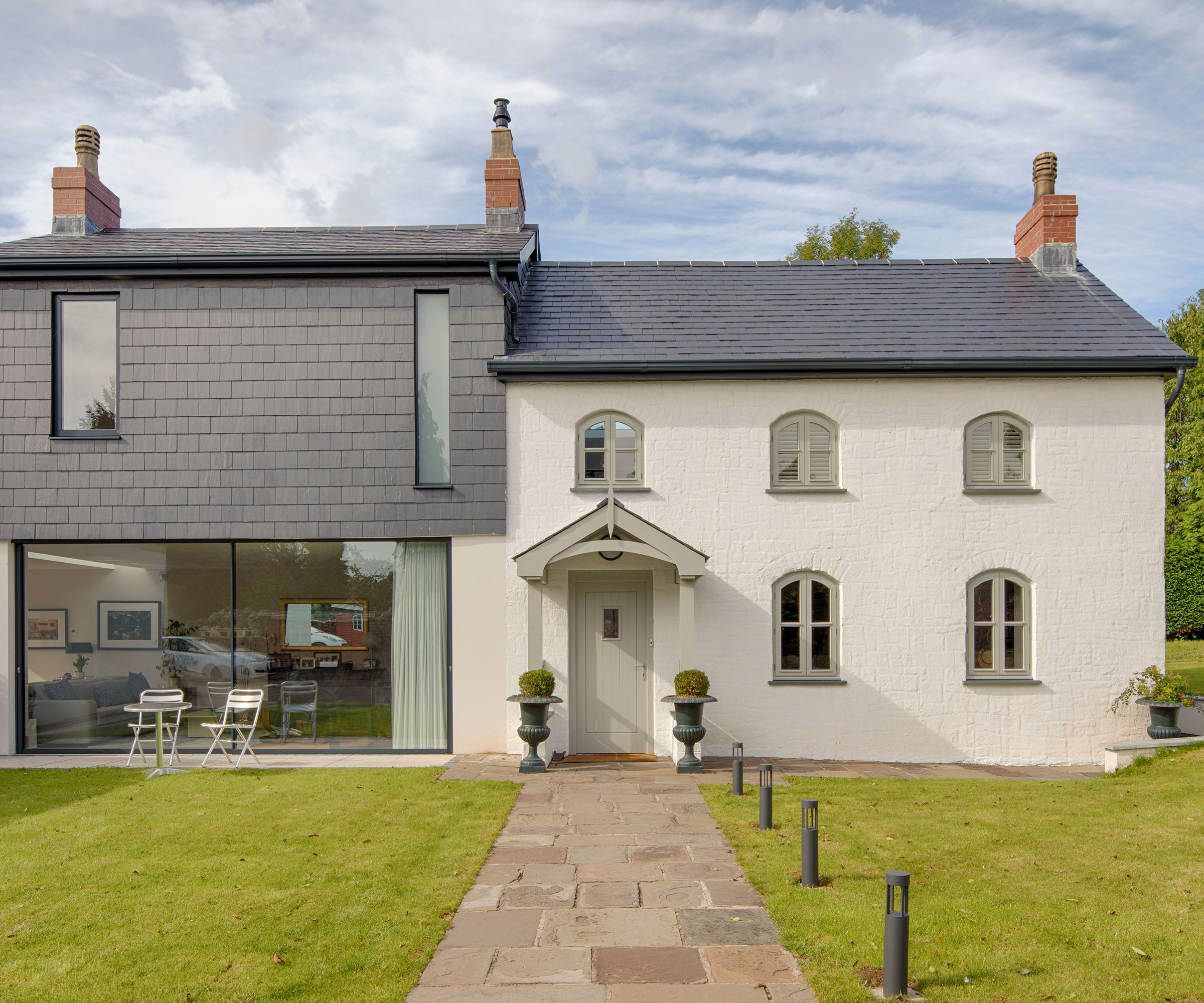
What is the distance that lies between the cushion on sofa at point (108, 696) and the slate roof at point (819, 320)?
22.7 feet

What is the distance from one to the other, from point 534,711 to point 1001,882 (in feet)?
18.6

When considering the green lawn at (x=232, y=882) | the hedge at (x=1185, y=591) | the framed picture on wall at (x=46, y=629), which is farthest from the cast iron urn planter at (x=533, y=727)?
the hedge at (x=1185, y=591)

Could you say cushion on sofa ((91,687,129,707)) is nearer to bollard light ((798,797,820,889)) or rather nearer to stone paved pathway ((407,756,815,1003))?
stone paved pathway ((407,756,815,1003))

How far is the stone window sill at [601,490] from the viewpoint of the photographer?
39.1 ft

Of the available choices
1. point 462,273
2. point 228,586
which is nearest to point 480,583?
point 228,586

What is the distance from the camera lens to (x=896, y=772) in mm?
10953

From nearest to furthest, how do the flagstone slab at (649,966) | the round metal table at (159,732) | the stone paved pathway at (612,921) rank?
the stone paved pathway at (612,921) < the flagstone slab at (649,966) < the round metal table at (159,732)

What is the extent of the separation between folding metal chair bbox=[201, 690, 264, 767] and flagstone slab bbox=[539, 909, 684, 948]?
230 inches

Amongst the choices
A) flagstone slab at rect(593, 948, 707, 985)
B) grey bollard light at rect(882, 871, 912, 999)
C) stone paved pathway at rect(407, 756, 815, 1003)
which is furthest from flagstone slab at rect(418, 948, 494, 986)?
grey bollard light at rect(882, 871, 912, 999)

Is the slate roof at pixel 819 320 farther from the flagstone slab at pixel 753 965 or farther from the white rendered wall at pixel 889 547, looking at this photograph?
the flagstone slab at pixel 753 965

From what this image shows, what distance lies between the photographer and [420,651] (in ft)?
39.2

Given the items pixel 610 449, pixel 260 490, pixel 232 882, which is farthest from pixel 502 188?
pixel 232 882

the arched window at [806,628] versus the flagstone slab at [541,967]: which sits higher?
the arched window at [806,628]

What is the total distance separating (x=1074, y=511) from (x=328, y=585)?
10.2m
